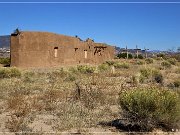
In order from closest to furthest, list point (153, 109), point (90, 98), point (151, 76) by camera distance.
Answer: point (153, 109) → point (90, 98) → point (151, 76)

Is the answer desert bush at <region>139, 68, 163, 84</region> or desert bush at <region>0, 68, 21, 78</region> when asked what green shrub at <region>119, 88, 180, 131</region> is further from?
desert bush at <region>0, 68, 21, 78</region>

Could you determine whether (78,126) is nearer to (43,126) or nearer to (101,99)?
(43,126)

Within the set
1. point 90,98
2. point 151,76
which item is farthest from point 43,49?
point 90,98

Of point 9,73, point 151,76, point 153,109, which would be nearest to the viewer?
point 153,109

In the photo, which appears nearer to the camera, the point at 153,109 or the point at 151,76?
the point at 153,109

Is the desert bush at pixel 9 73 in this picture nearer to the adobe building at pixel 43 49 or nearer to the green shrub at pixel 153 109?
the adobe building at pixel 43 49

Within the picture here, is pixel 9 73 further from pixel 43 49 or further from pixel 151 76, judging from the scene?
pixel 151 76

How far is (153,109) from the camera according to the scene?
10328mm

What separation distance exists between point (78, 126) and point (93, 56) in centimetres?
3995

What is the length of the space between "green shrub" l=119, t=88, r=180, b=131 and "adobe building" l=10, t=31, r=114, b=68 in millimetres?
22472

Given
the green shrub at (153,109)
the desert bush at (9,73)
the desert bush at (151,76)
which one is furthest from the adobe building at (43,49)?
the green shrub at (153,109)

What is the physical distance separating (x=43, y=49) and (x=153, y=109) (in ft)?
79.3

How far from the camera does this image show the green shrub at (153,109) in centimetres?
1027

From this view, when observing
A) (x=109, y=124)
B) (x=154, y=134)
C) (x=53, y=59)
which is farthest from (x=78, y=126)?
(x=53, y=59)
